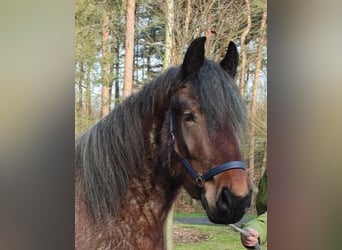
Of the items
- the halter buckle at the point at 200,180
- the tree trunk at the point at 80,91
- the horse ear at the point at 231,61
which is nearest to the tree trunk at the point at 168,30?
the horse ear at the point at 231,61

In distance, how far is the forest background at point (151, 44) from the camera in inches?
75.6

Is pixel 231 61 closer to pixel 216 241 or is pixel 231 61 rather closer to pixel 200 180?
pixel 200 180

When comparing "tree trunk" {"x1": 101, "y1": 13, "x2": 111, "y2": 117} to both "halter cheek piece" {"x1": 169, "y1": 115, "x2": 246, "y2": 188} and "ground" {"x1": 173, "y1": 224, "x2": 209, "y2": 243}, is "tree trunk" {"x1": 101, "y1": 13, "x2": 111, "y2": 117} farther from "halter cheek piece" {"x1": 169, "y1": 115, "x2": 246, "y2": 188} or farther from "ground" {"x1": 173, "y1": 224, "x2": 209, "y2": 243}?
"ground" {"x1": 173, "y1": 224, "x2": 209, "y2": 243}

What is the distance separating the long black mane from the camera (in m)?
1.88

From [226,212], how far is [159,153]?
40 centimetres

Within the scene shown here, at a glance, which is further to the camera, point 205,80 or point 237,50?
point 237,50

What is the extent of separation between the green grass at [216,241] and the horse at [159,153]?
0.24 ft

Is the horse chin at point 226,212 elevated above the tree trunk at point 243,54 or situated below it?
below

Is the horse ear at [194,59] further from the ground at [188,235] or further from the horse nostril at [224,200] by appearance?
the ground at [188,235]

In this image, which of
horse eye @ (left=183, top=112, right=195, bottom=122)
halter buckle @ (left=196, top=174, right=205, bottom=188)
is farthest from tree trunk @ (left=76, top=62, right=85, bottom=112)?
halter buckle @ (left=196, top=174, right=205, bottom=188)
